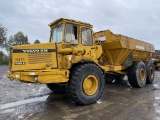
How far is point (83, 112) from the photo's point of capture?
18.8 feet

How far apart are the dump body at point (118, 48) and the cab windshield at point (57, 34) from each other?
2428mm

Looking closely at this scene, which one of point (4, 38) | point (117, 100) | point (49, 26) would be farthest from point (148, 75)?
point (4, 38)

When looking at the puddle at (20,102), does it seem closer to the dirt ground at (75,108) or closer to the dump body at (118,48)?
the dirt ground at (75,108)

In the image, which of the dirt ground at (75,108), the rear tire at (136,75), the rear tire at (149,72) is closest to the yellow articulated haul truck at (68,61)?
the dirt ground at (75,108)

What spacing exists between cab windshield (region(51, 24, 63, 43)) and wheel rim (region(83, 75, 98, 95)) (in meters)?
1.60

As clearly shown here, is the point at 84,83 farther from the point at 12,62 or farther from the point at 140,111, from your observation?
the point at 12,62

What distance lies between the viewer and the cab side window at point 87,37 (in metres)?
7.25

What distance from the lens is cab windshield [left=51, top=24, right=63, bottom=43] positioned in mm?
6906

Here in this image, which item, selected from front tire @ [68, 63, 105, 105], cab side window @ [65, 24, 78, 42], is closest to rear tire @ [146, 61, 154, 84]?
front tire @ [68, 63, 105, 105]

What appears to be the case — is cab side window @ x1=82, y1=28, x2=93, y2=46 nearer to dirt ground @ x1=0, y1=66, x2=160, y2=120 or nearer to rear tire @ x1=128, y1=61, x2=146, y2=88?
dirt ground @ x1=0, y1=66, x2=160, y2=120

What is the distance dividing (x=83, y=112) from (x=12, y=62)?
2.50m

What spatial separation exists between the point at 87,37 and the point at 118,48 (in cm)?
192

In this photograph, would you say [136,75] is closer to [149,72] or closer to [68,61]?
[149,72]

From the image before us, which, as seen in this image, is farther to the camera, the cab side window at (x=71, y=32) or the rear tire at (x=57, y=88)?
the rear tire at (x=57, y=88)
